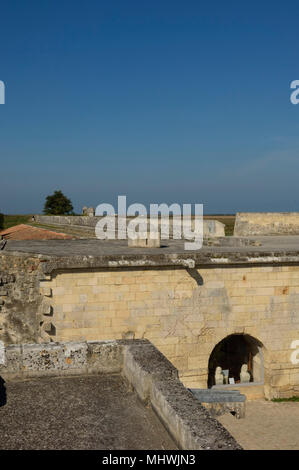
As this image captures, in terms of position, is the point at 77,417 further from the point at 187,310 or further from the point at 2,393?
the point at 187,310

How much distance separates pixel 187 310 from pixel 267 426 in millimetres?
2597

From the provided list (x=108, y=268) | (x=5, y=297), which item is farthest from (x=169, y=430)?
(x=5, y=297)

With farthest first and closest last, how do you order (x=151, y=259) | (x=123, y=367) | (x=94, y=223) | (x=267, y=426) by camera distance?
(x=94, y=223)
(x=151, y=259)
(x=267, y=426)
(x=123, y=367)

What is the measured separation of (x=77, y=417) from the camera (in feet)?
10.7

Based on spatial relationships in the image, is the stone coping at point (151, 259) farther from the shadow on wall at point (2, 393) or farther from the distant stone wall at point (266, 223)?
the distant stone wall at point (266, 223)

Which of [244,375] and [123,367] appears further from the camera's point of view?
[244,375]

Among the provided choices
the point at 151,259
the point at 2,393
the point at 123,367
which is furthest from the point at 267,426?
the point at 2,393

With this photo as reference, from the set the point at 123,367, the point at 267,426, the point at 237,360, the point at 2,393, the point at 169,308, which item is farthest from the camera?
the point at 237,360

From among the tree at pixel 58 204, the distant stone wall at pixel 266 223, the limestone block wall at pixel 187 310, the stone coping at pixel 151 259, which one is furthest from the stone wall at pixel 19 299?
the tree at pixel 58 204

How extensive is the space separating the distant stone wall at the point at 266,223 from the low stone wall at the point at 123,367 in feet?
55.8
